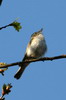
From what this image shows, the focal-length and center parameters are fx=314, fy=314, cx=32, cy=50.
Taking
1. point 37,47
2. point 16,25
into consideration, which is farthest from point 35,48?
point 16,25

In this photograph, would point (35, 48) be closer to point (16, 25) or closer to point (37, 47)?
point (37, 47)

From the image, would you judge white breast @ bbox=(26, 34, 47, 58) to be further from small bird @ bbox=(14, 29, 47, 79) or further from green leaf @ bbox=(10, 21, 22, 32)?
green leaf @ bbox=(10, 21, 22, 32)

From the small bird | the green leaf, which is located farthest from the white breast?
the green leaf

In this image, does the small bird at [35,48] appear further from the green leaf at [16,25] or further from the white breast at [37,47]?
the green leaf at [16,25]

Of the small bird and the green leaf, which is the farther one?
the small bird

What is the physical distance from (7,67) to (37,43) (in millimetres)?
6010

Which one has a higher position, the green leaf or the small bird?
the small bird

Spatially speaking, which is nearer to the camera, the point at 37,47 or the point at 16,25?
the point at 16,25

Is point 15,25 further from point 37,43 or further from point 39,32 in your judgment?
point 39,32

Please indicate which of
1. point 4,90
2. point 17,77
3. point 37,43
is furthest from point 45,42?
point 4,90

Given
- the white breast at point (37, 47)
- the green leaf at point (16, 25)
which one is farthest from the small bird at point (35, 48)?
the green leaf at point (16, 25)

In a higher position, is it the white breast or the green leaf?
A: the white breast

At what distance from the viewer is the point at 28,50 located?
908 centimetres

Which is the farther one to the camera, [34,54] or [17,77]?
Result: [34,54]
